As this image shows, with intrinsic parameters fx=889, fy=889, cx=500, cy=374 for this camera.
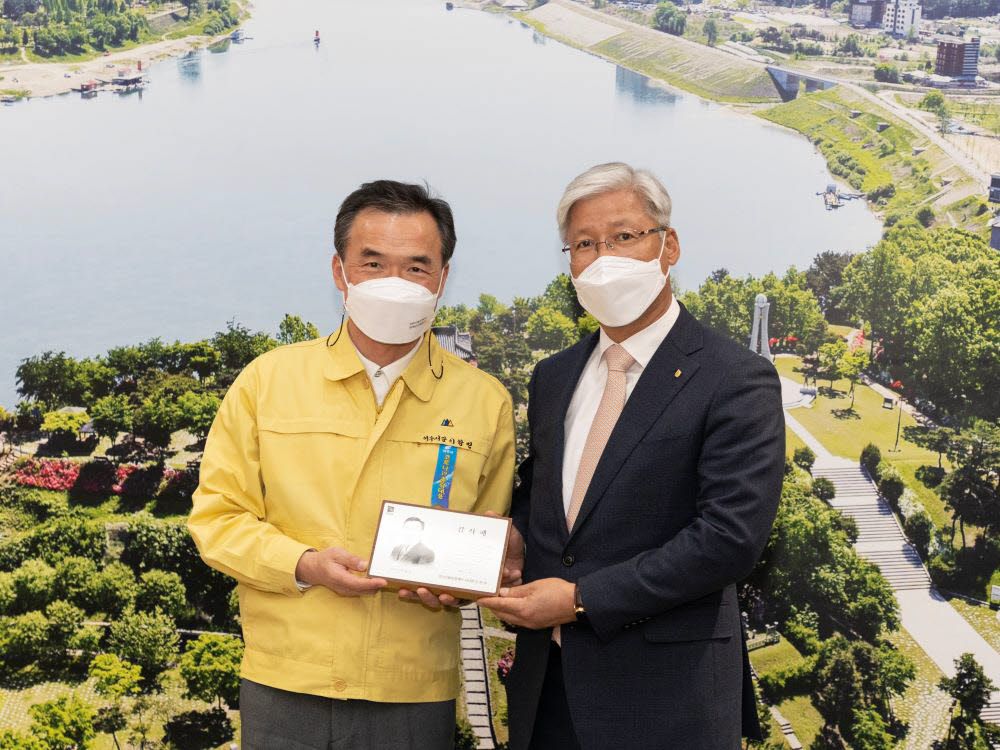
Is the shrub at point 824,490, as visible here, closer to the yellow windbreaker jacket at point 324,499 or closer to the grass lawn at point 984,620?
the grass lawn at point 984,620

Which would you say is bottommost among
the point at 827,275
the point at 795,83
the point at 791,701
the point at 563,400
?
the point at 791,701

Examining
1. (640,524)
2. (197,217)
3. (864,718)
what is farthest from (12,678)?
(864,718)

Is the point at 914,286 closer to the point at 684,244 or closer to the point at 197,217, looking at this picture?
the point at 684,244

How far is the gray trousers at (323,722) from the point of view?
93.6 inches

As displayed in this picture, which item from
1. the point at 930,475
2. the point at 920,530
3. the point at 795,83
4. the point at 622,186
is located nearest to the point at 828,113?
the point at 795,83

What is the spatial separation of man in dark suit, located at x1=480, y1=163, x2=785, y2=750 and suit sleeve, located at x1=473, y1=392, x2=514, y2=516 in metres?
0.17

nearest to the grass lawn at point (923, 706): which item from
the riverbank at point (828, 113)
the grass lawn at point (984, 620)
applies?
the grass lawn at point (984, 620)

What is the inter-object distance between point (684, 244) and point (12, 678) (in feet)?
16.7

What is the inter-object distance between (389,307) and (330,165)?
3.83m

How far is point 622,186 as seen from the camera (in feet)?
7.75

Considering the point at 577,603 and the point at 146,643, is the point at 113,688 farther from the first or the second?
the point at 577,603

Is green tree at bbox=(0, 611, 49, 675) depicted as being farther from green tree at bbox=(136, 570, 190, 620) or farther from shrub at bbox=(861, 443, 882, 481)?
shrub at bbox=(861, 443, 882, 481)

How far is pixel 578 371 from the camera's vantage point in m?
2.55

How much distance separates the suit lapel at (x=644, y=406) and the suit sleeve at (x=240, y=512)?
77 cm
